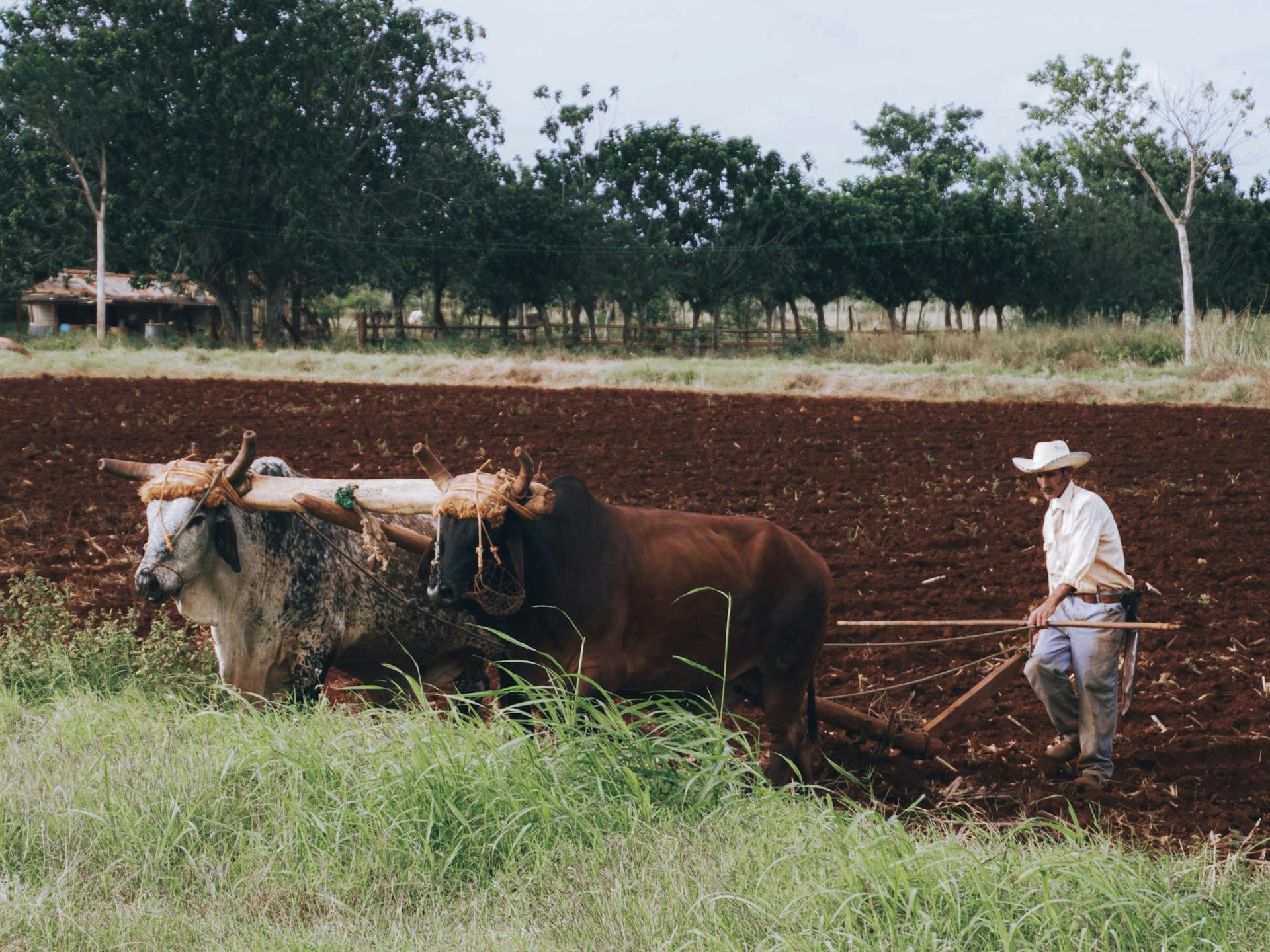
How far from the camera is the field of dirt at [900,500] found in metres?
6.33

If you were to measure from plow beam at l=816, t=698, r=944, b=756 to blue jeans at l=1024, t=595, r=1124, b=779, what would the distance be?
62 centimetres

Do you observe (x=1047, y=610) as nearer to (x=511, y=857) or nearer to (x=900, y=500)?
(x=511, y=857)

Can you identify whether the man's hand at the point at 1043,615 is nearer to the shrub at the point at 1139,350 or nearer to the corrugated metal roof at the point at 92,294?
the shrub at the point at 1139,350

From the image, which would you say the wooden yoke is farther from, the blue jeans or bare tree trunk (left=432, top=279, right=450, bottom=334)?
A: bare tree trunk (left=432, top=279, right=450, bottom=334)

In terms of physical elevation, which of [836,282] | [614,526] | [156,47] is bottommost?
[614,526]

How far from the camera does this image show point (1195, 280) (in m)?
54.8

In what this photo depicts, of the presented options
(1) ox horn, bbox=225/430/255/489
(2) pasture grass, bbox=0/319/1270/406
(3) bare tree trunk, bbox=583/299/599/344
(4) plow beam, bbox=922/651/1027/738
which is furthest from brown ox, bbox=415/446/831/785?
(3) bare tree trunk, bbox=583/299/599/344

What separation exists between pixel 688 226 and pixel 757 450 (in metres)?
33.7

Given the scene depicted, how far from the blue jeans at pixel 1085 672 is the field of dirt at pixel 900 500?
0.25m

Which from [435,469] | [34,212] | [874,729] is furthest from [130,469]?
[34,212]

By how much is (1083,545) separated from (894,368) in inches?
985

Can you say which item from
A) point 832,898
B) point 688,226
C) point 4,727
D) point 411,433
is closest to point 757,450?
point 411,433

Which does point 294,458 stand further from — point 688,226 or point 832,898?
point 688,226

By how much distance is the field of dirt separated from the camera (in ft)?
20.8
